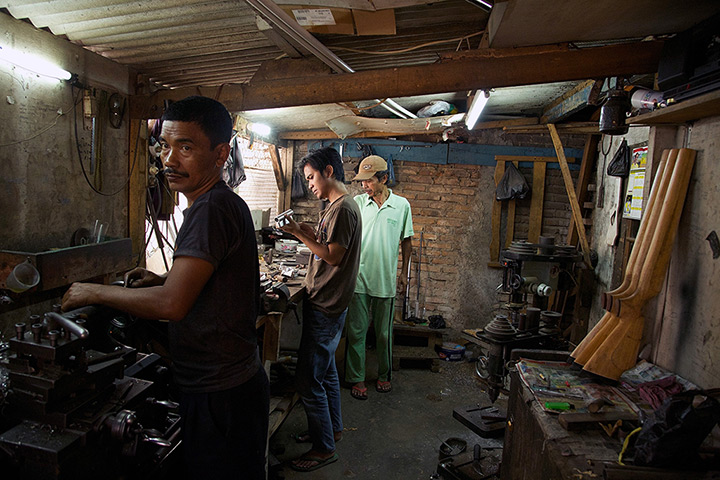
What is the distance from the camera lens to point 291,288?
149 inches

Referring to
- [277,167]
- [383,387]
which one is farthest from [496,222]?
[277,167]

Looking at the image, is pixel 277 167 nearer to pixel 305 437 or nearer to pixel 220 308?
pixel 305 437

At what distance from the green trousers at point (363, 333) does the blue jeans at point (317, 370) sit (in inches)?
46.1

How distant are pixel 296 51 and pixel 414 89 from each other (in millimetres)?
1036

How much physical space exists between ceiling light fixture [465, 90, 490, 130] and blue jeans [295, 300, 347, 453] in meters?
2.31

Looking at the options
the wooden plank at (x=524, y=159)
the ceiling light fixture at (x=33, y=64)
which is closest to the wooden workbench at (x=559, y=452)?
the ceiling light fixture at (x=33, y=64)

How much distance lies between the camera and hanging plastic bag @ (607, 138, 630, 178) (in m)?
4.58

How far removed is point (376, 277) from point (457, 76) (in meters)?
2.65

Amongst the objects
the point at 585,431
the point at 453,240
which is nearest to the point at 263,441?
the point at 585,431

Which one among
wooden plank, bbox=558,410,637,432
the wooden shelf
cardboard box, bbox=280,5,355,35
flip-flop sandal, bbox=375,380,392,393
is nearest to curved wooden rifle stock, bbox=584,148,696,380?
the wooden shelf

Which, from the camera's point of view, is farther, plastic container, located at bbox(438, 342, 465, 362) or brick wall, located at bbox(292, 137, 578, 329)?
brick wall, located at bbox(292, 137, 578, 329)

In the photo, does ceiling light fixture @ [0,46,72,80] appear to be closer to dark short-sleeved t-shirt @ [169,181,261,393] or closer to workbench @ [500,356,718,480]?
dark short-sleeved t-shirt @ [169,181,261,393]

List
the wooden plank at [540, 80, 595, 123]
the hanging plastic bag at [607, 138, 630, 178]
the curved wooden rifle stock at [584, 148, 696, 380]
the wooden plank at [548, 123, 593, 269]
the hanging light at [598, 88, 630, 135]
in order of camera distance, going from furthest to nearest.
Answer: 1. the wooden plank at [548, 123, 593, 269]
2. the hanging plastic bag at [607, 138, 630, 178]
3. the wooden plank at [540, 80, 595, 123]
4. the hanging light at [598, 88, 630, 135]
5. the curved wooden rifle stock at [584, 148, 696, 380]

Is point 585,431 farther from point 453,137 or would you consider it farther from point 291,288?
point 453,137
